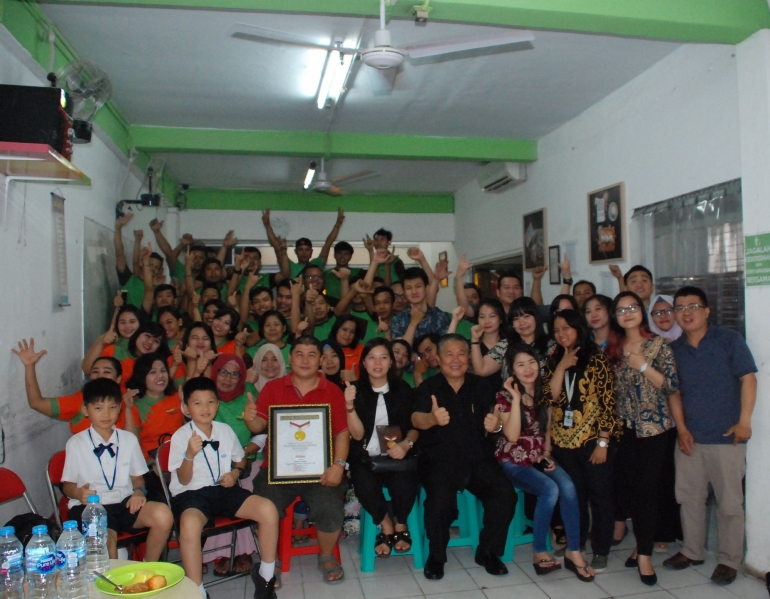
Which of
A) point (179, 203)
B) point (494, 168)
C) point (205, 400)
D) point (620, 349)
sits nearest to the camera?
point (205, 400)

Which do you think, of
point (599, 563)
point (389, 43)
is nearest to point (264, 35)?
point (389, 43)

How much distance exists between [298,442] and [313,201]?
638cm

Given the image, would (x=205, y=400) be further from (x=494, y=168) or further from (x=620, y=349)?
(x=494, y=168)

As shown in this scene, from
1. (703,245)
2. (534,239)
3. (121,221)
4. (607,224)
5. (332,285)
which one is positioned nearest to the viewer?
(703,245)

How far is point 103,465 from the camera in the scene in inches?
113

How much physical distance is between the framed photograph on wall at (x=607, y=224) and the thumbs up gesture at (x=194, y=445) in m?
3.51

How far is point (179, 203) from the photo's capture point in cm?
859

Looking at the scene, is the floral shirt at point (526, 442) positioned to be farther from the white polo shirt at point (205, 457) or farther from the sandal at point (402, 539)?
the white polo shirt at point (205, 457)

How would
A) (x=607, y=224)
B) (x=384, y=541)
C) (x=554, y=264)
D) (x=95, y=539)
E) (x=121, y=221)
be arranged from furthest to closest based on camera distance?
1. (x=554, y=264)
2. (x=121, y=221)
3. (x=607, y=224)
4. (x=384, y=541)
5. (x=95, y=539)

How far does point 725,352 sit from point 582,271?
7.66 feet

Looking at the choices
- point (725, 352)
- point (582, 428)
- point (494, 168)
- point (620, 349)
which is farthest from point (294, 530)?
point (494, 168)

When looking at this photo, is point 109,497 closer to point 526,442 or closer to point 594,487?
point 526,442

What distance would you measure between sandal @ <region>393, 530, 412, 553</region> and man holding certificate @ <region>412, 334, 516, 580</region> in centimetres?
14

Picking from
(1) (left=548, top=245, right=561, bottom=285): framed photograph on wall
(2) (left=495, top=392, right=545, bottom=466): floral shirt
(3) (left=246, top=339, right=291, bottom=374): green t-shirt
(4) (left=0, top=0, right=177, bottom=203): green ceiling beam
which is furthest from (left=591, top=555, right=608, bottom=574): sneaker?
(4) (left=0, top=0, right=177, bottom=203): green ceiling beam
